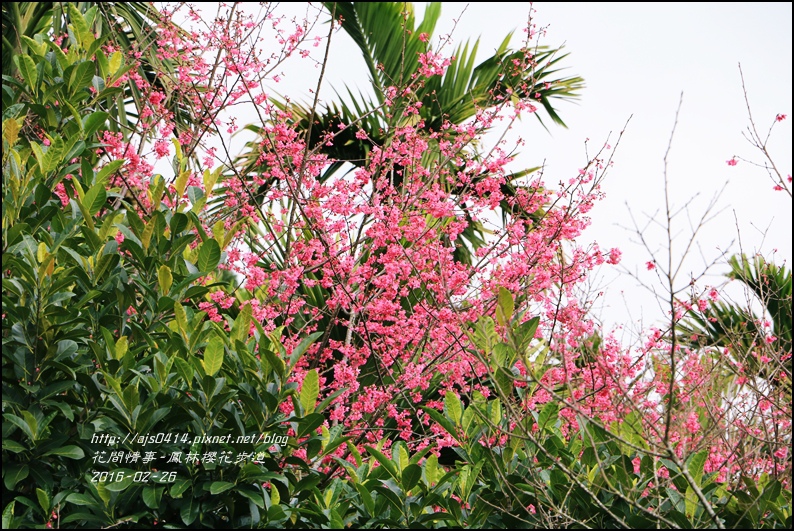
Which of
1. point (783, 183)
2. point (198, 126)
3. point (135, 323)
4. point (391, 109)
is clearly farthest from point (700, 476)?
point (198, 126)

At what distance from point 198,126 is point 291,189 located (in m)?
1.02

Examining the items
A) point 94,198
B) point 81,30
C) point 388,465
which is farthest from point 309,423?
point 81,30

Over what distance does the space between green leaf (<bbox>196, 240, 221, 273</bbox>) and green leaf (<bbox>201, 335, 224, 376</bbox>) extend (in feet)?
1.63

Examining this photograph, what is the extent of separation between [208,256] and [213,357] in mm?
565

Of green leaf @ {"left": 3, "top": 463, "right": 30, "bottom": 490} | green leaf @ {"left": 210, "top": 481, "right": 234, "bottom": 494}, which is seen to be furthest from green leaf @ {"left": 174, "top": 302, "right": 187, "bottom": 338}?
green leaf @ {"left": 3, "top": 463, "right": 30, "bottom": 490}

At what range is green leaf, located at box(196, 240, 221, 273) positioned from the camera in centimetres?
A: 305

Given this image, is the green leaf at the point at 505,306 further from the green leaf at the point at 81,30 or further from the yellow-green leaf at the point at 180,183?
the green leaf at the point at 81,30

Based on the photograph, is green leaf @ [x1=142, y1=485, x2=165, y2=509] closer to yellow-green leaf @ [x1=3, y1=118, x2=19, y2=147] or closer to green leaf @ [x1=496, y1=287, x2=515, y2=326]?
green leaf @ [x1=496, y1=287, x2=515, y2=326]

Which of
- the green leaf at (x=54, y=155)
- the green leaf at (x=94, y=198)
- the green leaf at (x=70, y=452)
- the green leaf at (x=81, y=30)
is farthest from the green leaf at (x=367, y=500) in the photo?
the green leaf at (x=81, y=30)

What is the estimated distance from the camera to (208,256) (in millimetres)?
3068

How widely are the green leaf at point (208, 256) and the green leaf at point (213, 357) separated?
496 mm

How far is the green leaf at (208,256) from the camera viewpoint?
3.05m

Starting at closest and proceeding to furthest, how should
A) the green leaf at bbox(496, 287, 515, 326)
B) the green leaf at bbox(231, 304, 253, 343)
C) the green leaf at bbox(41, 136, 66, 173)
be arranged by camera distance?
the green leaf at bbox(496, 287, 515, 326)
the green leaf at bbox(231, 304, 253, 343)
the green leaf at bbox(41, 136, 66, 173)

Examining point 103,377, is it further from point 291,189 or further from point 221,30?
point 221,30
